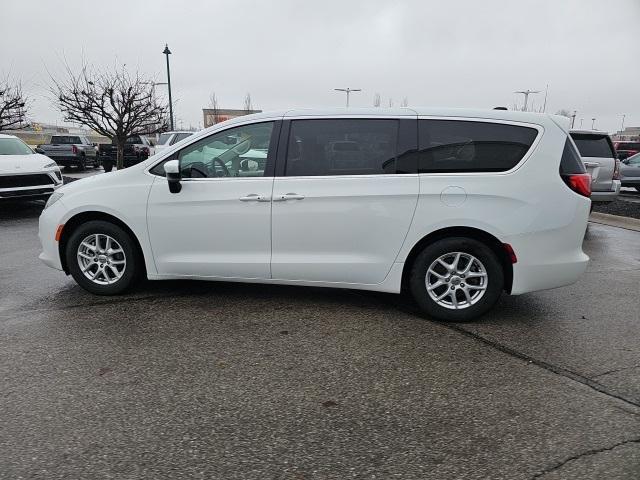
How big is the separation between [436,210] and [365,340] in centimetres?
124

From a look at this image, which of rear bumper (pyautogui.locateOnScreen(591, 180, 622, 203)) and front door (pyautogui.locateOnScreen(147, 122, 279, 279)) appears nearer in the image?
front door (pyautogui.locateOnScreen(147, 122, 279, 279))

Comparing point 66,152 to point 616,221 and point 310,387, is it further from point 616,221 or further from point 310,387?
point 310,387

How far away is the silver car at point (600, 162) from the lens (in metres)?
9.41

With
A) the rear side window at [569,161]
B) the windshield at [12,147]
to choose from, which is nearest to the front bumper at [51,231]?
the rear side window at [569,161]

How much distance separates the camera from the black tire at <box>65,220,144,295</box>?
4.77 metres

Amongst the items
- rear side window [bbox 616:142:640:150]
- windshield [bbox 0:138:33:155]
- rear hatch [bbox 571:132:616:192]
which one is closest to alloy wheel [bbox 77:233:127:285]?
windshield [bbox 0:138:33:155]

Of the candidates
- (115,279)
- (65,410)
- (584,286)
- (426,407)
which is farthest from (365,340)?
(584,286)

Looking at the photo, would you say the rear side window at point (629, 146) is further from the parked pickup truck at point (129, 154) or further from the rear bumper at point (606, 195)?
the parked pickup truck at point (129, 154)

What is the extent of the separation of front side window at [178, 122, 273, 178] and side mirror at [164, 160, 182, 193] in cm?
12

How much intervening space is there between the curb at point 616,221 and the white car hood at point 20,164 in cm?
1158

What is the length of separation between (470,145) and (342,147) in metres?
1.09

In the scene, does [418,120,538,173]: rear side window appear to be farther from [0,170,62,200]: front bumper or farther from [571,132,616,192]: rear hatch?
[0,170,62,200]: front bumper

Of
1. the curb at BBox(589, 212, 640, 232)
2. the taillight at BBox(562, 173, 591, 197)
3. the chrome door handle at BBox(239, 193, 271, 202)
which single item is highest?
the taillight at BBox(562, 173, 591, 197)

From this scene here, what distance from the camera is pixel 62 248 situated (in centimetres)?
495
